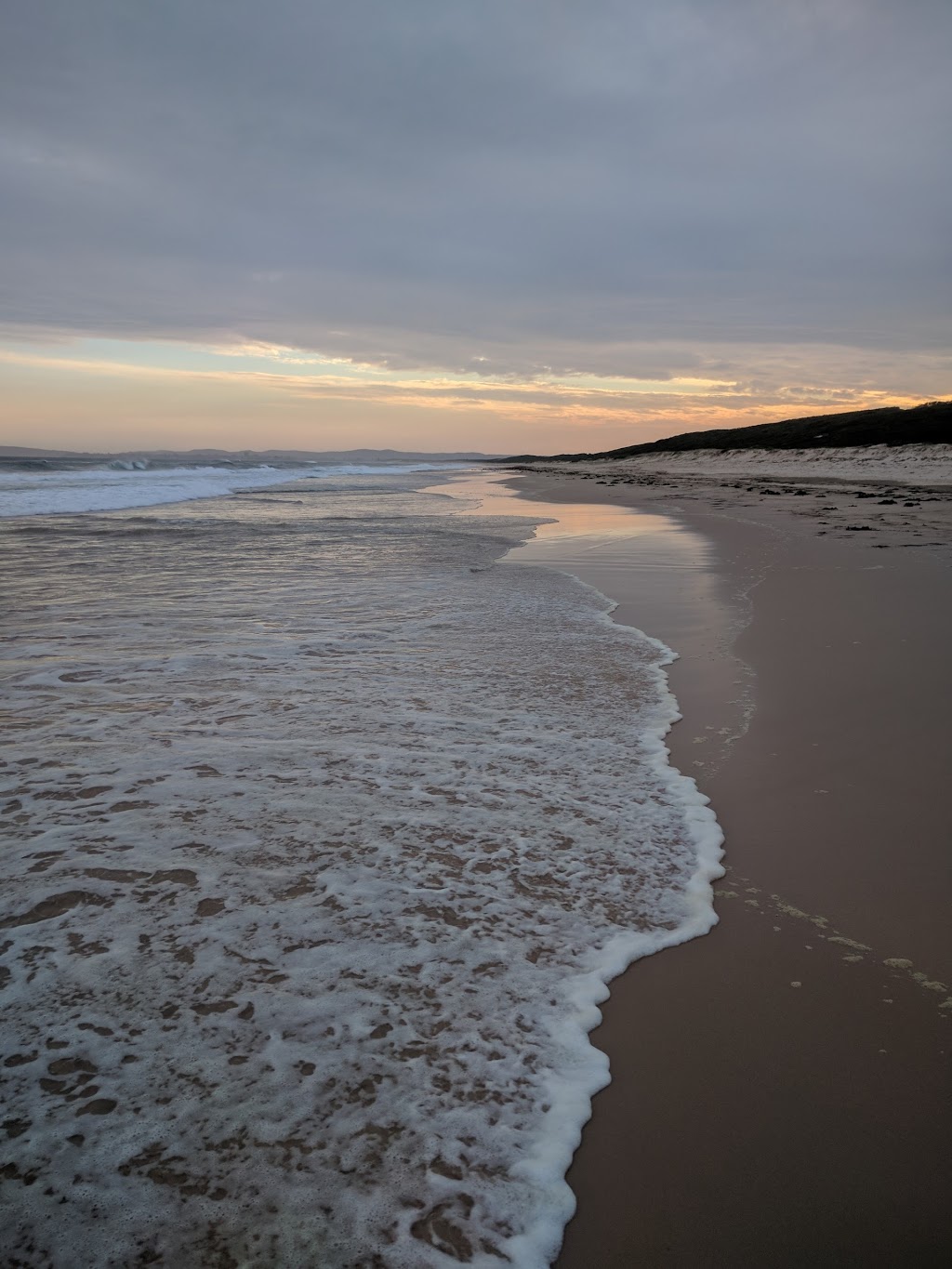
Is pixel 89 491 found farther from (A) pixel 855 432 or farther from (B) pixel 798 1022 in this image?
(A) pixel 855 432

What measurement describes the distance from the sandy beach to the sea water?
132mm

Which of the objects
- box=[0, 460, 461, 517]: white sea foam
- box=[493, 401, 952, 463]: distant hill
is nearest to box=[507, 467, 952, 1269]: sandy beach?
box=[0, 460, 461, 517]: white sea foam

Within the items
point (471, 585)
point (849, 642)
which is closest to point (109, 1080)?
point (849, 642)

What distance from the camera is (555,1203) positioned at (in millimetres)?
1594

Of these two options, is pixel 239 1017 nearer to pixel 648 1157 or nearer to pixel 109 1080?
pixel 109 1080

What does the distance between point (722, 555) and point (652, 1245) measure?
1024 centimetres

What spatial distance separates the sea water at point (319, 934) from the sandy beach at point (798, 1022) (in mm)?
132

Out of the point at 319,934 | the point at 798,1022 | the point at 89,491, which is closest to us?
the point at 798,1022

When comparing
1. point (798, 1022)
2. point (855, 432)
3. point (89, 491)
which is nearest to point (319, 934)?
point (798, 1022)

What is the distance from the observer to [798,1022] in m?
2.04

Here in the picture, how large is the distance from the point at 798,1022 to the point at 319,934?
1.44 meters

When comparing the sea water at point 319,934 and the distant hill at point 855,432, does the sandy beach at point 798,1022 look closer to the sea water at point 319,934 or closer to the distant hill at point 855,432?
the sea water at point 319,934

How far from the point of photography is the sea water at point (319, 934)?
5.14 feet

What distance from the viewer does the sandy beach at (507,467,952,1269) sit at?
155 centimetres
